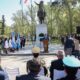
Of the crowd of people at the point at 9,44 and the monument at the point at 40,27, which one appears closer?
the crowd of people at the point at 9,44

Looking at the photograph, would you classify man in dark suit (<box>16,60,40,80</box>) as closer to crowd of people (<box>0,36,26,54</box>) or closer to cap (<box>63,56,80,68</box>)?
cap (<box>63,56,80,68</box>)

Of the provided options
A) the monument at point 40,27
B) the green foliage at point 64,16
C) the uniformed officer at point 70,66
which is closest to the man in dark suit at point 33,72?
the uniformed officer at point 70,66

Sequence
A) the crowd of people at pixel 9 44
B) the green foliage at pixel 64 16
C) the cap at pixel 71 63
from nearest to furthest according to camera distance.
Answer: the cap at pixel 71 63 < the crowd of people at pixel 9 44 < the green foliage at pixel 64 16

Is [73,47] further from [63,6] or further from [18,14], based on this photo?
[18,14]

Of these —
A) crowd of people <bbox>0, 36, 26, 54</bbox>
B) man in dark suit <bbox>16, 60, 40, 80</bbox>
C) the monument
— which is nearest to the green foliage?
the monument

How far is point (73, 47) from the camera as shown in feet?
58.2

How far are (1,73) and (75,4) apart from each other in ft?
213

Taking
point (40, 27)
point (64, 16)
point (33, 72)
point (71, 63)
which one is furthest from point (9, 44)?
point (64, 16)

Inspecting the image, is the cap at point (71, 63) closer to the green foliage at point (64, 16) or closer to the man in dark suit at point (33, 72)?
the man in dark suit at point (33, 72)

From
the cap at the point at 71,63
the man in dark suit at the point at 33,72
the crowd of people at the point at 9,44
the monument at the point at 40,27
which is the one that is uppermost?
the monument at the point at 40,27

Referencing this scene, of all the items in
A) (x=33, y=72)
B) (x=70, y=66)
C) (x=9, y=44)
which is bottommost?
(x=9, y=44)

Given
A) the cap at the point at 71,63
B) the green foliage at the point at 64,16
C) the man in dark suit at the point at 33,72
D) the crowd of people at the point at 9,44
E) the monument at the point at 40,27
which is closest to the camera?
the cap at the point at 71,63

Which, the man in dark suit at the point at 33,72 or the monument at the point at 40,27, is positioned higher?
the monument at the point at 40,27

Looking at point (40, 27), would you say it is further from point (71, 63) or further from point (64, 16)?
point (64, 16)
